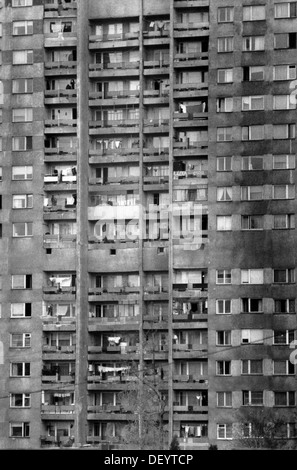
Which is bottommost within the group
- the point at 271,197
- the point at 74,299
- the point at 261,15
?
the point at 74,299

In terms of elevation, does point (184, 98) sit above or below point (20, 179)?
above

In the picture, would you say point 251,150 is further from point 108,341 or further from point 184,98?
point 108,341

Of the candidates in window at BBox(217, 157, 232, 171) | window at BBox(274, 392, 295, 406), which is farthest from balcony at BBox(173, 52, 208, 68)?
window at BBox(274, 392, 295, 406)

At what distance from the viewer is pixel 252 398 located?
2552 inches

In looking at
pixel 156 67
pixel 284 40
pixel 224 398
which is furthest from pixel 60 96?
pixel 224 398

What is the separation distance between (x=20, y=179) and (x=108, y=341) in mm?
10178

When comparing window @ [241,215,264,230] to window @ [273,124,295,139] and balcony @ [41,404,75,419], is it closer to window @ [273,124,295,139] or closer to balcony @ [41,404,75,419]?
window @ [273,124,295,139]

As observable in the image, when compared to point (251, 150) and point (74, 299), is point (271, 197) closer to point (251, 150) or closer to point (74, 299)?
point (251, 150)

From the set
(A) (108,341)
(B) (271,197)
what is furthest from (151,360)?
(B) (271,197)

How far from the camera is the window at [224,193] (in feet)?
218

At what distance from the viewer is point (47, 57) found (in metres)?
68.9

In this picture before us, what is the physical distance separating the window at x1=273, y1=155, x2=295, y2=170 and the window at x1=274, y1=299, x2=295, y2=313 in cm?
711

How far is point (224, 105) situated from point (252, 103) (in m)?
1.54

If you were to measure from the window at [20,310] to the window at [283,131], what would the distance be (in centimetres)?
1637
